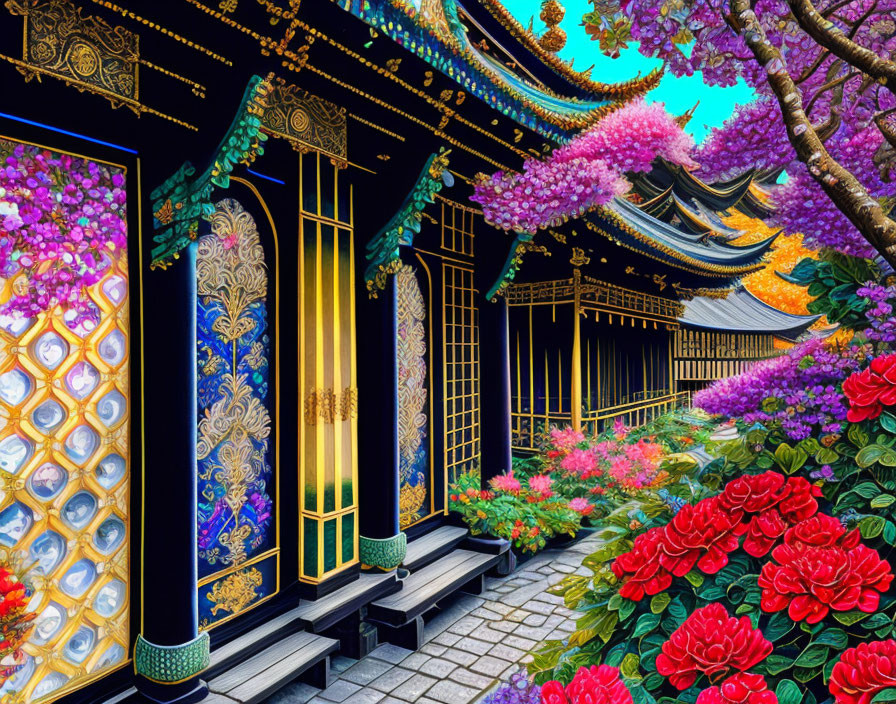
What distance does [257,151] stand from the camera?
11.4 feet

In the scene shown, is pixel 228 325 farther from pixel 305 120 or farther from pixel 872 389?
pixel 872 389

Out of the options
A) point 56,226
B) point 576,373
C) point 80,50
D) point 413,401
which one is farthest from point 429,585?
point 576,373

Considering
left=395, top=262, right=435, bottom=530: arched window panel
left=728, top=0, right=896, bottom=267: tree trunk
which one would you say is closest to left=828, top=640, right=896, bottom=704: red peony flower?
left=728, top=0, right=896, bottom=267: tree trunk

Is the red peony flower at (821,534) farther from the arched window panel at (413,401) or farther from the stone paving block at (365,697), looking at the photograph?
the arched window panel at (413,401)

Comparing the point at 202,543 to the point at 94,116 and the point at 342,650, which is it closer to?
the point at 342,650

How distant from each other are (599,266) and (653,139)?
520 centimetres

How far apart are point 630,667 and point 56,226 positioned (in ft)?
10.9

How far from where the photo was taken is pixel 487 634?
5035 millimetres

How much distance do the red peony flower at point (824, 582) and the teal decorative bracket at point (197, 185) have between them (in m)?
3.15

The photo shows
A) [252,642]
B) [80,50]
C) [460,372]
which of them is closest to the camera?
[80,50]

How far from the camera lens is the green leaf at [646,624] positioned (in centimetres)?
182

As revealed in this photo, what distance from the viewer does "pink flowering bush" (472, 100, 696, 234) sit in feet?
17.0

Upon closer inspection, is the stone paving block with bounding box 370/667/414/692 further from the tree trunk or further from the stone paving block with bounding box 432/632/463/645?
the tree trunk

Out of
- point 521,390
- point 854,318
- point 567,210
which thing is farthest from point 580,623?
point 521,390
